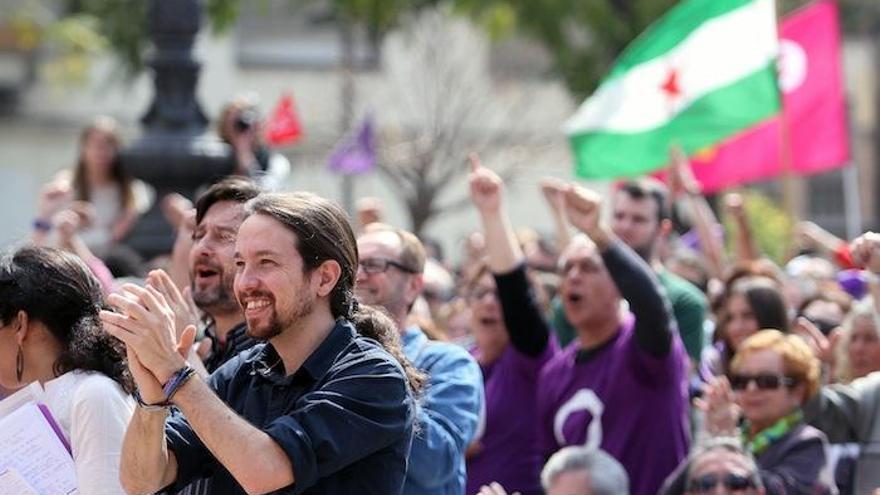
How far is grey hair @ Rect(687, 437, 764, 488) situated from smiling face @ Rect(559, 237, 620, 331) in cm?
90

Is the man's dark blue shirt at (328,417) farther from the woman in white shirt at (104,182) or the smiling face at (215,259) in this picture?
the woman in white shirt at (104,182)

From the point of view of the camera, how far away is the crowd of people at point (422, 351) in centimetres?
439

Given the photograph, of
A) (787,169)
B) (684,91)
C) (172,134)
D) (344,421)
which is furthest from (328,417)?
(787,169)

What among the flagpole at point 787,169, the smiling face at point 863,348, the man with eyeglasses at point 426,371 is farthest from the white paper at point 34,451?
the flagpole at point 787,169

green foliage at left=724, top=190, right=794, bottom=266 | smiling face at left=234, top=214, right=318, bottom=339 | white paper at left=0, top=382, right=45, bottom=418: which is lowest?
green foliage at left=724, top=190, right=794, bottom=266

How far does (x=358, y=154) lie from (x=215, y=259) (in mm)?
13631

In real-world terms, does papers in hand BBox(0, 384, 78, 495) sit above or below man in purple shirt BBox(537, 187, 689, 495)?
above

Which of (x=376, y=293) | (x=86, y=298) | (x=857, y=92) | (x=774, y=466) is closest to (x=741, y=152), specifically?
(x=774, y=466)

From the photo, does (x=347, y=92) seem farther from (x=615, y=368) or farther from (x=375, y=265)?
(x=375, y=265)

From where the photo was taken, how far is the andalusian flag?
11.2 m

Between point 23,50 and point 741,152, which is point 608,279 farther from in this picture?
point 23,50

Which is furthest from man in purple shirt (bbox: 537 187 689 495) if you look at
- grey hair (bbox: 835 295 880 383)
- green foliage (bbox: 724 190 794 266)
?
green foliage (bbox: 724 190 794 266)

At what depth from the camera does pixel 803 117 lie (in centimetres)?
1395

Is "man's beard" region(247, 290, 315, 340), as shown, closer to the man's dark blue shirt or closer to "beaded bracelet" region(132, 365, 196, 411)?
the man's dark blue shirt
